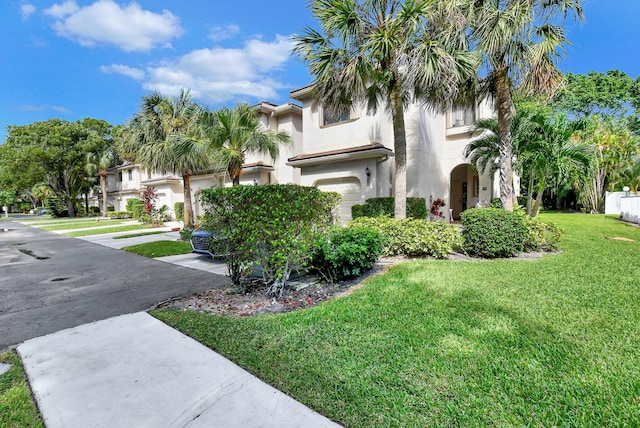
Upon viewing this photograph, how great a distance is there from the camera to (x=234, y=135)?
1248 cm

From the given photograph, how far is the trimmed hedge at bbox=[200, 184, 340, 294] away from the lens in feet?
17.1

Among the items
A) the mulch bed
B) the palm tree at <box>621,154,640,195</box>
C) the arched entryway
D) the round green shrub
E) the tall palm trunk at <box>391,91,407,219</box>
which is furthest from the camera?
the palm tree at <box>621,154,640,195</box>

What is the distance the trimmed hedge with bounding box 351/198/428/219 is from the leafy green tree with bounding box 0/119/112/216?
39.3m

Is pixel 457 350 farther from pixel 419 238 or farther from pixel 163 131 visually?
pixel 163 131

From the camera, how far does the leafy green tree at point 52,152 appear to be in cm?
3350

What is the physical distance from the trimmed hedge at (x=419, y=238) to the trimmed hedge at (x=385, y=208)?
13.8 ft

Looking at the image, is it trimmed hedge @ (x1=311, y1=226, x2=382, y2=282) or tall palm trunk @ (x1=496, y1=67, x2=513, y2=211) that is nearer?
trimmed hedge @ (x1=311, y1=226, x2=382, y2=282)

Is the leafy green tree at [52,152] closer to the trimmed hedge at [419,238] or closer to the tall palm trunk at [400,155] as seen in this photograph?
the tall palm trunk at [400,155]

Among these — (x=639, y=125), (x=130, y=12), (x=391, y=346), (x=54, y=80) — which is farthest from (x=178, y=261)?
(x=639, y=125)

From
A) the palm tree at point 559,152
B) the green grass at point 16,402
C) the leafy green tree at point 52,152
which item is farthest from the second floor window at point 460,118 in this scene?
the leafy green tree at point 52,152

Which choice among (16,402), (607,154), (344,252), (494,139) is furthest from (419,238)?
(607,154)

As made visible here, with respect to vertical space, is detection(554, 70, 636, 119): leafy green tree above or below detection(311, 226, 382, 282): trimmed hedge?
above

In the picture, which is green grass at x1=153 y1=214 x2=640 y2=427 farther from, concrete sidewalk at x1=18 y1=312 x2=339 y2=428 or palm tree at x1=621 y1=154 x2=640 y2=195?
palm tree at x1=621 y1=154 x2=640 y2=195

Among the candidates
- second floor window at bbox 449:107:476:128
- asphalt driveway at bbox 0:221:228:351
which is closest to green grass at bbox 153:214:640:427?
asphalt driveway at bbox 0:221:228:351
